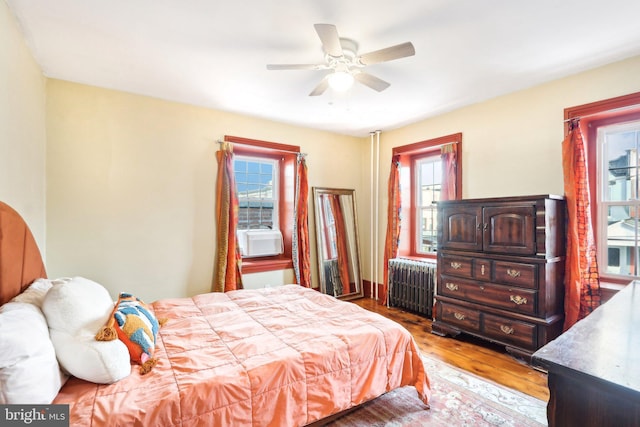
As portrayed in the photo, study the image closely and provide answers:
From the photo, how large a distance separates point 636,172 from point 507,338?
1841mm

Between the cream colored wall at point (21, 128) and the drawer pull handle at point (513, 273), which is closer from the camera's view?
the cream colored wall at point (21, 128)

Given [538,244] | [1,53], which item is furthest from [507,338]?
[1,53]

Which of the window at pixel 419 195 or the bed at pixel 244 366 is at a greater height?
the window at pixel 419 195

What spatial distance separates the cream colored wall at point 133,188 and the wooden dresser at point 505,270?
95.6 inches

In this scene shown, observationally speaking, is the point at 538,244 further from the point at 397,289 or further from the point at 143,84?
the point at 143,84

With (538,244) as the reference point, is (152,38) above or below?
above

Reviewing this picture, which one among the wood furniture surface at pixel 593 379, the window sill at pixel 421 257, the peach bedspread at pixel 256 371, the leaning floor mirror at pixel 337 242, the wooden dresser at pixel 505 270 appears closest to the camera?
the wood furniture surface at pixel 593 379

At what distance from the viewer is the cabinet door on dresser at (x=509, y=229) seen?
2.60 m

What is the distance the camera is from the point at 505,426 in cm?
184

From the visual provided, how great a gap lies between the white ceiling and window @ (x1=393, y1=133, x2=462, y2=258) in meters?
1.09

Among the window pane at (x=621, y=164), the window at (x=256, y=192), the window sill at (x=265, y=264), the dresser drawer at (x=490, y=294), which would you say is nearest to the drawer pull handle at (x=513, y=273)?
the dresser drawer at (x=490, y=294)

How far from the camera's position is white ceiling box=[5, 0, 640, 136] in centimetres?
189

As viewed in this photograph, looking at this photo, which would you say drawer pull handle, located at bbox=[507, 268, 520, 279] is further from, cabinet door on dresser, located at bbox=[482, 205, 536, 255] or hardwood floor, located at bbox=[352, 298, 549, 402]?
hardwood floor, located at bbox=[352, 298, 549, 402]

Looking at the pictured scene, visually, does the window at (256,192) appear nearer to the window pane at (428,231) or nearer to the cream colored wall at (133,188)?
the cream colored wall at (133,188)
